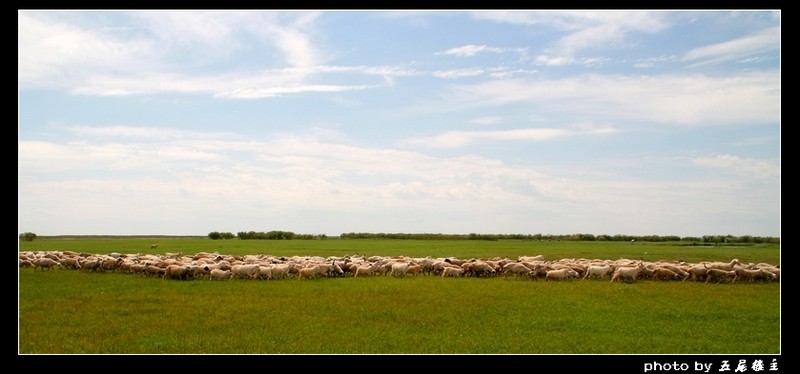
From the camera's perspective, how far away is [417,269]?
88.4 feet

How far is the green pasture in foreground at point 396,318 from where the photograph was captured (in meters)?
12.2

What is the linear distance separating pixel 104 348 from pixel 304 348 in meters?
4.11

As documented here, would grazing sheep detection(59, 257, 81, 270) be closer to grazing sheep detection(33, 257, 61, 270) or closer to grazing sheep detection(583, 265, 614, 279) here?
grazing sheep detection(33, 257, 61, 270)

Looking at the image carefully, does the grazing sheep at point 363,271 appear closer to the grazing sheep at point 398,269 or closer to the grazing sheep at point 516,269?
the grazing sheep at point 398,269

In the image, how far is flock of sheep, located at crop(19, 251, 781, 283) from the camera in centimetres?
2416

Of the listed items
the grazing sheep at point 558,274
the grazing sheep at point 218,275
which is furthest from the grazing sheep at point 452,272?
the grazing sheep at point 218,275

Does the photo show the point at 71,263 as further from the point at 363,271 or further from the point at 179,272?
the point at 363,271

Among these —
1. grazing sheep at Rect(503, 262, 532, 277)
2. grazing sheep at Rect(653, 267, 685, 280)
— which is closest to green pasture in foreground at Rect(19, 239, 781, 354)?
grazing sheep at Rect(653, 267, 685, 280)

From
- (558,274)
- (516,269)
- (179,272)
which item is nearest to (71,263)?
(179,272)

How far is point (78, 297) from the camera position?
18.5 meters

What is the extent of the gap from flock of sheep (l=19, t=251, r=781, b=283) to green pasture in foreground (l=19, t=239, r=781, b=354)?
160cm

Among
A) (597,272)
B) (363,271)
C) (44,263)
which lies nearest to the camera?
(597,272)

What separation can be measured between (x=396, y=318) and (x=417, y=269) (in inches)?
A: 473
